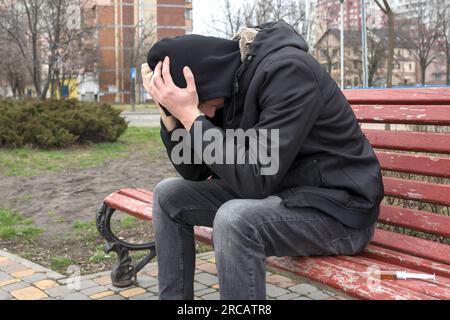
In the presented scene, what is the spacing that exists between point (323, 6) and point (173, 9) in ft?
24.9

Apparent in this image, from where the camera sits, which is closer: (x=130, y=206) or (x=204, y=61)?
(x=204, y=61)

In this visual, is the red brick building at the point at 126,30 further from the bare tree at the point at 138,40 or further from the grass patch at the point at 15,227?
the grass patch at the point at 15,227

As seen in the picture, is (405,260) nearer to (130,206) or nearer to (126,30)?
(130,206)

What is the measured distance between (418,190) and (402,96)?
0.48m

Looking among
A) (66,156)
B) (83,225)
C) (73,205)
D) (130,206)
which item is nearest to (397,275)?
(130,206)

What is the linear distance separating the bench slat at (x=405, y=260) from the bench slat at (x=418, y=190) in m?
0.31

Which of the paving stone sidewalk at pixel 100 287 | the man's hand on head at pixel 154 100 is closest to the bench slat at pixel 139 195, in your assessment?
the paving stone sidewalk at pixel 100 287

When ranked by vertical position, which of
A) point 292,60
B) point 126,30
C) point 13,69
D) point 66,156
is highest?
point 126,30

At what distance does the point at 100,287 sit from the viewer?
11.4ft

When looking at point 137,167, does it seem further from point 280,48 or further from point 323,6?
point 323,6

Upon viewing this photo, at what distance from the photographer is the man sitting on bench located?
2.06 metres

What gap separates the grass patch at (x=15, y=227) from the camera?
4.68 metres

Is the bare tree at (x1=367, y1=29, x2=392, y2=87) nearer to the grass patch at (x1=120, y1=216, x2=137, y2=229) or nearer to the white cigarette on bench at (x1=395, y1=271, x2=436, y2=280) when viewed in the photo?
the grass patch at (x1=120, y1=216, x2=137, y2=229)

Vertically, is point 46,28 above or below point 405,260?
above
